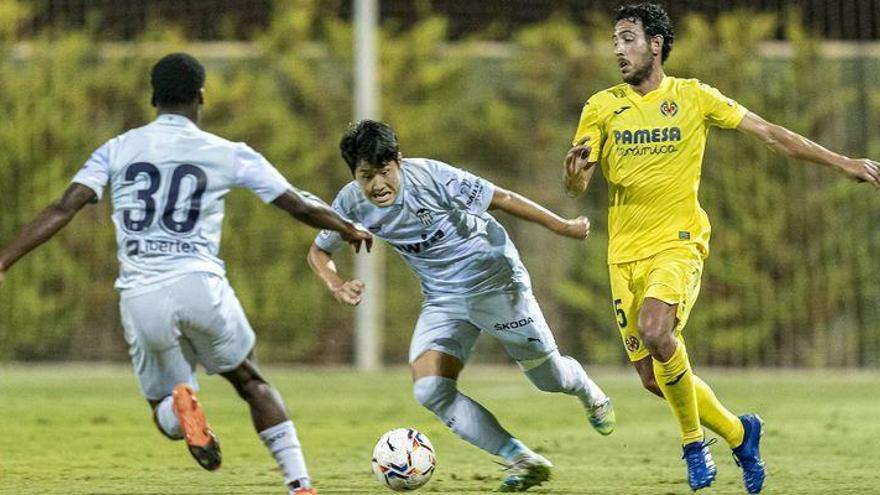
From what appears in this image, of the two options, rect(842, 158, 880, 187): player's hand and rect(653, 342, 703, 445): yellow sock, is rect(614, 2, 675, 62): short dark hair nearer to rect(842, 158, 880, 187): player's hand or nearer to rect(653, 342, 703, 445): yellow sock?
rect(842, 158, 880, 187): player's hand

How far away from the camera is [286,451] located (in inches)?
285

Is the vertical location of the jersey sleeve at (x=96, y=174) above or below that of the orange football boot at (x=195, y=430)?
above

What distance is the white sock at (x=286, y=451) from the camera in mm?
7223

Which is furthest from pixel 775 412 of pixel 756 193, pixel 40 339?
pixel 40 339

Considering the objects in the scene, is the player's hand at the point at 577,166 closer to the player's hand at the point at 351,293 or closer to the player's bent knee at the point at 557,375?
the player's bent knee at the point at 557,375

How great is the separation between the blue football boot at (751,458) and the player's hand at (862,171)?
1.29 meters

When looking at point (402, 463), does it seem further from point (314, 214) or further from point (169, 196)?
point (169, 196)

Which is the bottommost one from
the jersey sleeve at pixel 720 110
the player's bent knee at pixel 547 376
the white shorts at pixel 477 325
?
the player's bent knee at pixel 547 376

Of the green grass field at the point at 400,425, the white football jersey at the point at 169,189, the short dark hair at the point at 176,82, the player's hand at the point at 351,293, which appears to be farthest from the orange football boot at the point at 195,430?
the green grass field at the point at 400,425

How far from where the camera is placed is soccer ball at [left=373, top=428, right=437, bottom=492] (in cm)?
809

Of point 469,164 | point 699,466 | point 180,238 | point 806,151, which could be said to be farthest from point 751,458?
point 469,164

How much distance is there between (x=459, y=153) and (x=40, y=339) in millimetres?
→ 5217

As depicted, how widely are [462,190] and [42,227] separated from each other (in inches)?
84.5

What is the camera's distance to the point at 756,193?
18.4m
